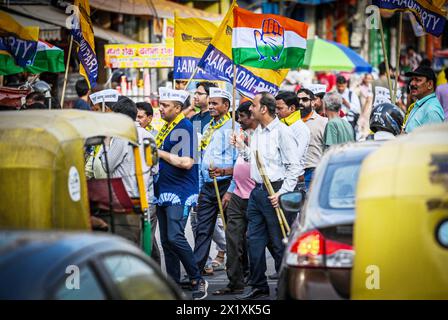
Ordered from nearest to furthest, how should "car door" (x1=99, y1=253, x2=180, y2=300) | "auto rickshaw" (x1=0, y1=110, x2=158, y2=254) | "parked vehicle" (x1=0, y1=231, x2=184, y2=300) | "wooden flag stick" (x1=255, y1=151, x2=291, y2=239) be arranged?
"parked vehicle" (x1=0, y1=231, x2=184, y2=300), "car door" (x1=99, y1=253, x2=180, y2=300), "auto rickshaw" (x1=0, y1=110, x2=158, y2=254), "wooden flag stick" (x1=255, y1=151, x2=291, y2=239)

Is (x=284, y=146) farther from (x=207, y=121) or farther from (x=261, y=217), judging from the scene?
(x=207, y=121)

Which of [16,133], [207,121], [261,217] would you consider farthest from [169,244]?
[16,133]

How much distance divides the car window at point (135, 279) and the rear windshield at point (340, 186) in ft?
6.41

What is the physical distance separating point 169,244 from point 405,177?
531cm

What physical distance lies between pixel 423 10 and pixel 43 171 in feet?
28.3

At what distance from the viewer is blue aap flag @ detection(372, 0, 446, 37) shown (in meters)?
14.2

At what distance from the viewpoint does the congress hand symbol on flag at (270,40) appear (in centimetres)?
1341

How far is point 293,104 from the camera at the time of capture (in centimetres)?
1305

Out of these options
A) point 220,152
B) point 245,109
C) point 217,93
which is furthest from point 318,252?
point 217,93

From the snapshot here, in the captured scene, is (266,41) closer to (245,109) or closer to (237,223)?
(245,109)

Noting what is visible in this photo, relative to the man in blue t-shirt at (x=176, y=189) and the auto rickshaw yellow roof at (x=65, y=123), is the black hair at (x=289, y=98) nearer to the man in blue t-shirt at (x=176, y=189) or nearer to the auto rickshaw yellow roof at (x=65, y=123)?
the man in blue t-shirt at (x=176, y=189)

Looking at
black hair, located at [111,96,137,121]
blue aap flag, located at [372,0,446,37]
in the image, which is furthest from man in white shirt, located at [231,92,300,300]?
blue aap flag, located at [372,0,446,37]

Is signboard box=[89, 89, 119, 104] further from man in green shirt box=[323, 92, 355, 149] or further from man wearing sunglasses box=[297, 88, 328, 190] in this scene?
man in green shirt box=[323, 92, 355, 149]

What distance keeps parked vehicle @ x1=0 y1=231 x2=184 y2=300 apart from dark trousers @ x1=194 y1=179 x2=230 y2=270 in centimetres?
584
